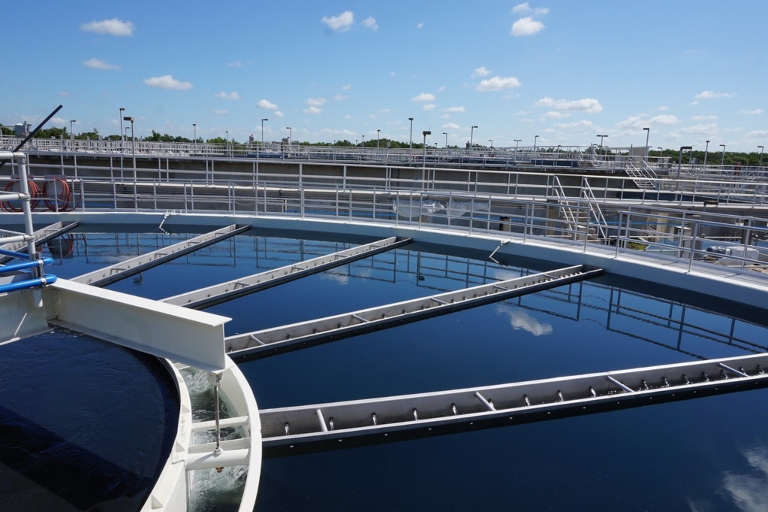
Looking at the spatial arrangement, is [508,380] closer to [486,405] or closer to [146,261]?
[486,405]

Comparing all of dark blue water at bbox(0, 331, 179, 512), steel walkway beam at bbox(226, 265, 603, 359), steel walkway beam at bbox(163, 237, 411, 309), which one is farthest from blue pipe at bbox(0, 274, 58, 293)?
steel walkway beam at bbox(163, 237, 411, 309)

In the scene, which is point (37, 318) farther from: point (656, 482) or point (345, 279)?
point (345, 279)

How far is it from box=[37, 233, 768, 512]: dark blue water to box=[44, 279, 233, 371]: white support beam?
0.92 meters

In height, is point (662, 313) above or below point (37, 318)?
below

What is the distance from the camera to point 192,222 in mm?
12266

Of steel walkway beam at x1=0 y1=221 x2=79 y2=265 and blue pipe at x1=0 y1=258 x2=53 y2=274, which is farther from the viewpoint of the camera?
steel walkway beam at x1=0 y1=221 x2=79 y2=265

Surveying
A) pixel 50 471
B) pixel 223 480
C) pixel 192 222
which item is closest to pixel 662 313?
pixel 223 480

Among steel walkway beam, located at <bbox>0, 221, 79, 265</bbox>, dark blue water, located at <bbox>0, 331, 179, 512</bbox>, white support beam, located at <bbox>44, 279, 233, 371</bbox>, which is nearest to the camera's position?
white support beam, located at <bbox>44, 279, 233, 371</bbox>

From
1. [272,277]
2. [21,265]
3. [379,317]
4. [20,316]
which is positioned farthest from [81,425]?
[272,277]

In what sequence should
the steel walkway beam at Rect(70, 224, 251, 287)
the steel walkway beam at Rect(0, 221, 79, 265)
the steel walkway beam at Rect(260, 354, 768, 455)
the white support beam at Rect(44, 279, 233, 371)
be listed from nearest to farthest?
the white support beam at Rect(44, 279, 233, 371)
the steel walkway beam at Rect(260, 354, 768, 455)
the steel walkway beam at Rect(70, 224, 251, 287)
the steel walkway beam at Rect(0, 221, 79, 265)

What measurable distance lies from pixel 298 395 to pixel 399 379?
885 millimetres

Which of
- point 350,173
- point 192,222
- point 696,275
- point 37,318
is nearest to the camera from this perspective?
point 37,318

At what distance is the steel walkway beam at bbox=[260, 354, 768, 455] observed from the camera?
12.3ft

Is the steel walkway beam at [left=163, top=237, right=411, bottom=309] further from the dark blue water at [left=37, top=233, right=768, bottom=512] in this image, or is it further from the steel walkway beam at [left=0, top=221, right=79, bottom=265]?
the steel walkway beam at [left=0, top=221, right=79, bottom=265]
